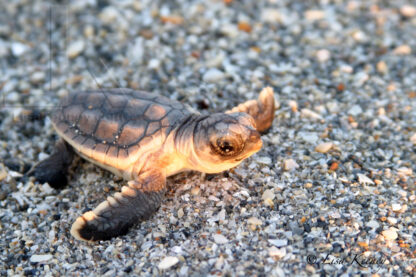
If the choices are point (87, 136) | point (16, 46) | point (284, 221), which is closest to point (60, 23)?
point (16, 46)

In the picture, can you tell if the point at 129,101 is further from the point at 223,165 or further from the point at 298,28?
the point at 298,28

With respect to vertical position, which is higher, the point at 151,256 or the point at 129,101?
the point at 129,101

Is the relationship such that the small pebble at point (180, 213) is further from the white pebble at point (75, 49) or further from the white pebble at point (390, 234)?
the white pebble at point (75, 49)

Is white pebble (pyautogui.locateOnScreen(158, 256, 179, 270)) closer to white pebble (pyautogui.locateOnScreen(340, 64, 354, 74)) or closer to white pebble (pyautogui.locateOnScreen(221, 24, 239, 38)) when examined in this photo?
white pebble (pyautogui.locateOnScreen(340, 64, 354, 74))

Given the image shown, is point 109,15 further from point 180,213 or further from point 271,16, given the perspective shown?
point 180,213

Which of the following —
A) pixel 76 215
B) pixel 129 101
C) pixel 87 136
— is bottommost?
pixel 76 215
